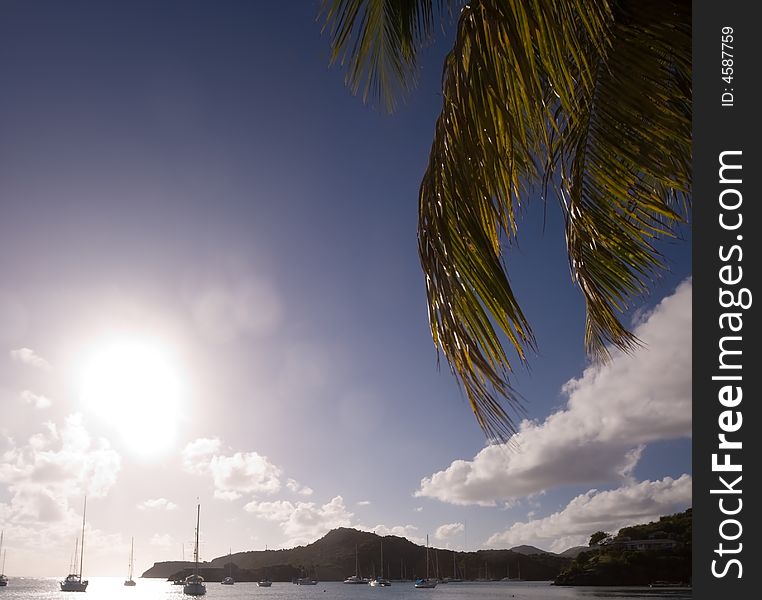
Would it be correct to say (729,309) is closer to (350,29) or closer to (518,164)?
(518,164)

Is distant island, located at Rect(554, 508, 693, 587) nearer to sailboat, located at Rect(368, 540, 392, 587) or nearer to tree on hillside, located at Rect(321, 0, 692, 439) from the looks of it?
sailboat, located at Rect(368, 540, 392, 587)

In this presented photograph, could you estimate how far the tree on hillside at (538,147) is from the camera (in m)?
2.45

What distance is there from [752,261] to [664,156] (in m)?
0.94

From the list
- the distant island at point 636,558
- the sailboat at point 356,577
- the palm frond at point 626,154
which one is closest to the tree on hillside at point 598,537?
the distant island at point 636,558

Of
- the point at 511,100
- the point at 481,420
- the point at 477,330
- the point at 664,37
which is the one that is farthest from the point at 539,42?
the point at 481,420

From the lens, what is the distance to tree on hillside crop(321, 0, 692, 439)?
2451 mm

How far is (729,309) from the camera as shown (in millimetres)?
2039

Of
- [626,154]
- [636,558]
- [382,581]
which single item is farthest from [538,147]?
[382,581]

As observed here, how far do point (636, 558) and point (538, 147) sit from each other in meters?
88.0

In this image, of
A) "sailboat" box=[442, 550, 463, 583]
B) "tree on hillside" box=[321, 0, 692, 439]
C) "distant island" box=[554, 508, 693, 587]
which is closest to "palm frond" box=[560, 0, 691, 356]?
"tree on hillside" box=[321, 0, 692, 439]

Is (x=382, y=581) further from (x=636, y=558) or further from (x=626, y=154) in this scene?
(x=626, y=154)

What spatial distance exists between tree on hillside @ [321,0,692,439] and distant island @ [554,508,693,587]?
223 ft

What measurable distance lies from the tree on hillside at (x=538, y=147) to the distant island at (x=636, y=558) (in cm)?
6791

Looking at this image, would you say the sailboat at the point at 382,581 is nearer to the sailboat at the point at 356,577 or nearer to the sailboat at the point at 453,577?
the sailboat at the point at 356,577
